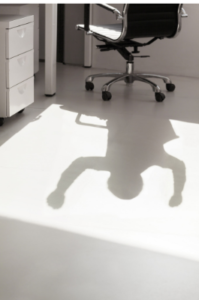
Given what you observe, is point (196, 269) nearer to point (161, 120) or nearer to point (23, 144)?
point (23, 144)

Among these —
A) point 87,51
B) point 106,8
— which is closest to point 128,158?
point 106,8

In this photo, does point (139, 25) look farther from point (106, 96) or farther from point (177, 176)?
point (177, 176)

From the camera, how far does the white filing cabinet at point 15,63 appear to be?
249 cm

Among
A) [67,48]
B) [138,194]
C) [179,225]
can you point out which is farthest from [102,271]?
[67,48]

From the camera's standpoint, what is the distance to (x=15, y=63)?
2.60 metres

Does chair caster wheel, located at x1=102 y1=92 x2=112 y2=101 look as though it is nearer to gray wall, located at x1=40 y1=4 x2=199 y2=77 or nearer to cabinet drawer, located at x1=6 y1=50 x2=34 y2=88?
cabinet drawer, located at x1=6 y1=50 x2=34 y2=88

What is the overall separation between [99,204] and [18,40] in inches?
51.7

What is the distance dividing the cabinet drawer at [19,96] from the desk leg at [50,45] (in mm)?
463

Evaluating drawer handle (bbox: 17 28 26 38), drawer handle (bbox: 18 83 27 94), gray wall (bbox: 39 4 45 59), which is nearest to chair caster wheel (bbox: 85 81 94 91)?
drawer handle (bbox: 18 83 27 94)

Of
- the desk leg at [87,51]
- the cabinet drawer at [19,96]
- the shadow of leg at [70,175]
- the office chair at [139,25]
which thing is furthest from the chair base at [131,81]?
the shadow of leg at [70,175]

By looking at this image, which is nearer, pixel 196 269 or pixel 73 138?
pixel 196 269

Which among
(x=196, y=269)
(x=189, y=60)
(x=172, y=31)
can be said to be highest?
(x=172, y=31)

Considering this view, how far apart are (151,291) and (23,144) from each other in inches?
51.6

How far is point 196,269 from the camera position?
4.37ft
